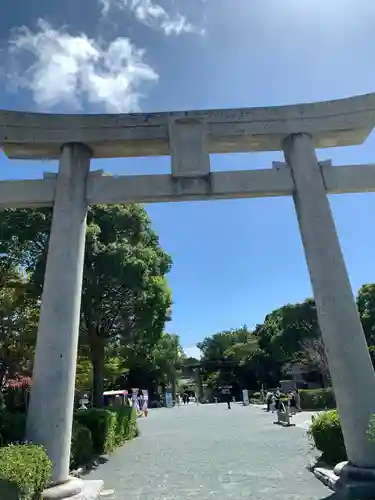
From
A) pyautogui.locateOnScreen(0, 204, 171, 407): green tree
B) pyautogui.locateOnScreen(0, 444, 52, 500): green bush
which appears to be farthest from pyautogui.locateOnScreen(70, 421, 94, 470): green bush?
pyautogui.locateOnScreen(0, 204, 171, 407): green tree

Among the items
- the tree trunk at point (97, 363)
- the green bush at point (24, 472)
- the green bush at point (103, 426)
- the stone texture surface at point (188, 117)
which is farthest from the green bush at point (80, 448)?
the stone texture surface at point (188, 117)

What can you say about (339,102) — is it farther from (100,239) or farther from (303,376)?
(303,376)

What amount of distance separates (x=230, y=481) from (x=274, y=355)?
45286 mm

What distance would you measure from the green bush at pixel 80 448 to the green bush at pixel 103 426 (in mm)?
1446

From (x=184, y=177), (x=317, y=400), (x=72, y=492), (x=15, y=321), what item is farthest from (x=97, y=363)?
(x=317, y=400)

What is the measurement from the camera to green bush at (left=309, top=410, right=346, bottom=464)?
848 centimetres

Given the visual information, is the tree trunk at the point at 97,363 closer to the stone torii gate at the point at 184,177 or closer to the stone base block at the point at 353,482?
the stone torii gate at the point at 184,177

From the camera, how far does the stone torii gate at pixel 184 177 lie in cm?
773

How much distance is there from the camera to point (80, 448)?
403 inches

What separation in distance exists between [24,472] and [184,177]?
552 cm

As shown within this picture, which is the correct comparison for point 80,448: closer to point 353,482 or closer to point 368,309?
point 353,482

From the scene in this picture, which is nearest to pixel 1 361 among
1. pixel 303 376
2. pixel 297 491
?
pixel 297 491

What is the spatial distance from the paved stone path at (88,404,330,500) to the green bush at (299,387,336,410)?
15.5 m

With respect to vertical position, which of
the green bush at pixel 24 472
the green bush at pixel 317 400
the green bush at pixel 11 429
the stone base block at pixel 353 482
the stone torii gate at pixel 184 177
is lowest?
the stone base block at pixel 353 482
